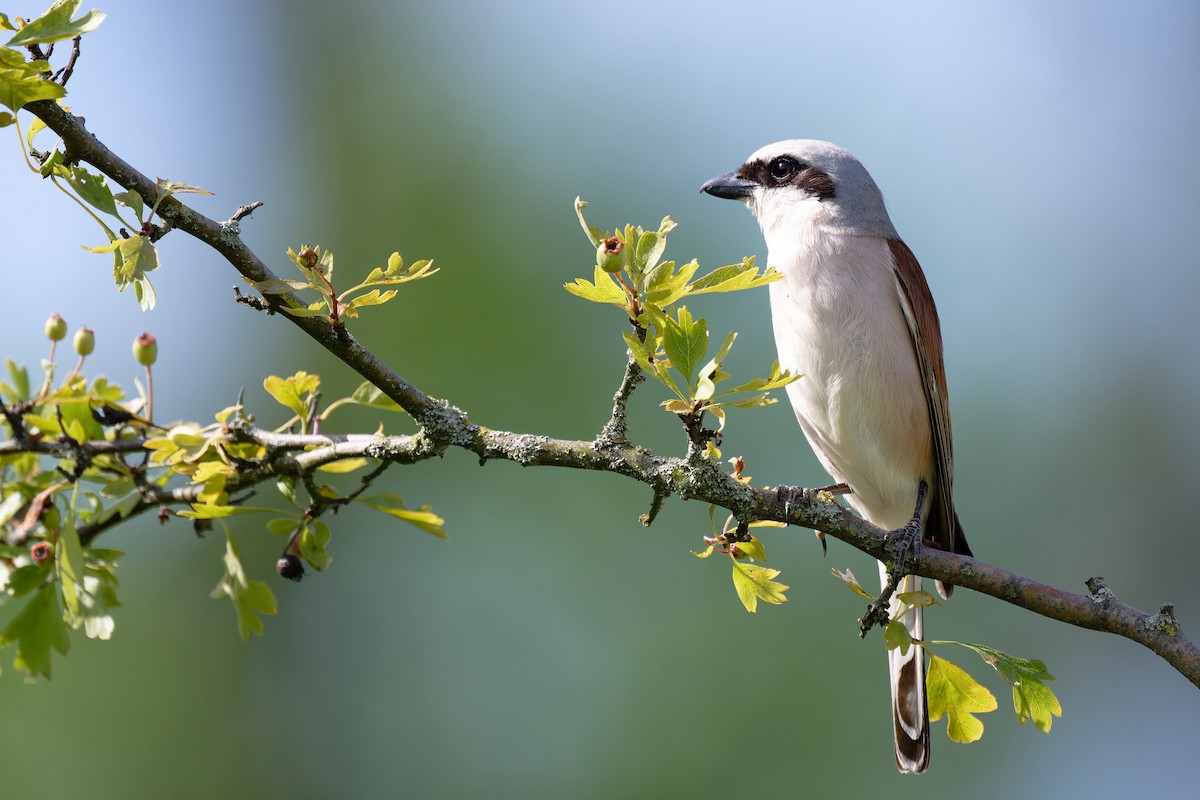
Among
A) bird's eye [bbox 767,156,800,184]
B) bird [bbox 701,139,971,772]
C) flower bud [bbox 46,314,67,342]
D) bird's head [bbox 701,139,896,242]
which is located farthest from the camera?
bird's eye [bbox 767,156,800,184]

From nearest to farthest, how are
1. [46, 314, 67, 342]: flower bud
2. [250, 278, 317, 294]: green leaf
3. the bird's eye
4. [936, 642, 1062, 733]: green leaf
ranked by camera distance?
[250, 278, 317, 294]: green leaf
[936, 642, 1062, 733]: green leaf
[46, 314, 67, 342]: flower bud
the bird's eye

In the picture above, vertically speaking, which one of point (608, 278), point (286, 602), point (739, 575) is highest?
point (608, 278)

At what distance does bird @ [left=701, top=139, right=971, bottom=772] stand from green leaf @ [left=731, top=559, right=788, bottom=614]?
1249mm

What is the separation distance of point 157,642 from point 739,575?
7.41 metres

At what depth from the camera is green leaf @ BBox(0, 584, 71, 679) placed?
1.99 m

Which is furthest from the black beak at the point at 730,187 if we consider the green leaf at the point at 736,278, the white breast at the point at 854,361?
the green leaf at the point at 736,278

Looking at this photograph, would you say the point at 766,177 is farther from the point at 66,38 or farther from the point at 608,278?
the point at 66,38

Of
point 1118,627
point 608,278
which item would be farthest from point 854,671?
point 608,278

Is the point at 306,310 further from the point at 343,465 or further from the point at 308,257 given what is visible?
the point at 343,465

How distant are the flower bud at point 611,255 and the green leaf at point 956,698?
1.05 m

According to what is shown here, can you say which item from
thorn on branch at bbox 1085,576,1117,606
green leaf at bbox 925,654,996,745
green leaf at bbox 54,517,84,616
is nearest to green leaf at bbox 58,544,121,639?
green leaf at bbox 54,517,84,616

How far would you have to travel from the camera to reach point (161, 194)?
5.75 ft

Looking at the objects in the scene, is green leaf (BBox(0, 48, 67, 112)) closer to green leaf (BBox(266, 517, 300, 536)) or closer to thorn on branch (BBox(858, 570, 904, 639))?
green leaf (BBox(266, 517, 300, 536))

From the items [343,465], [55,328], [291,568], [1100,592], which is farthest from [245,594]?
[1100,592]
